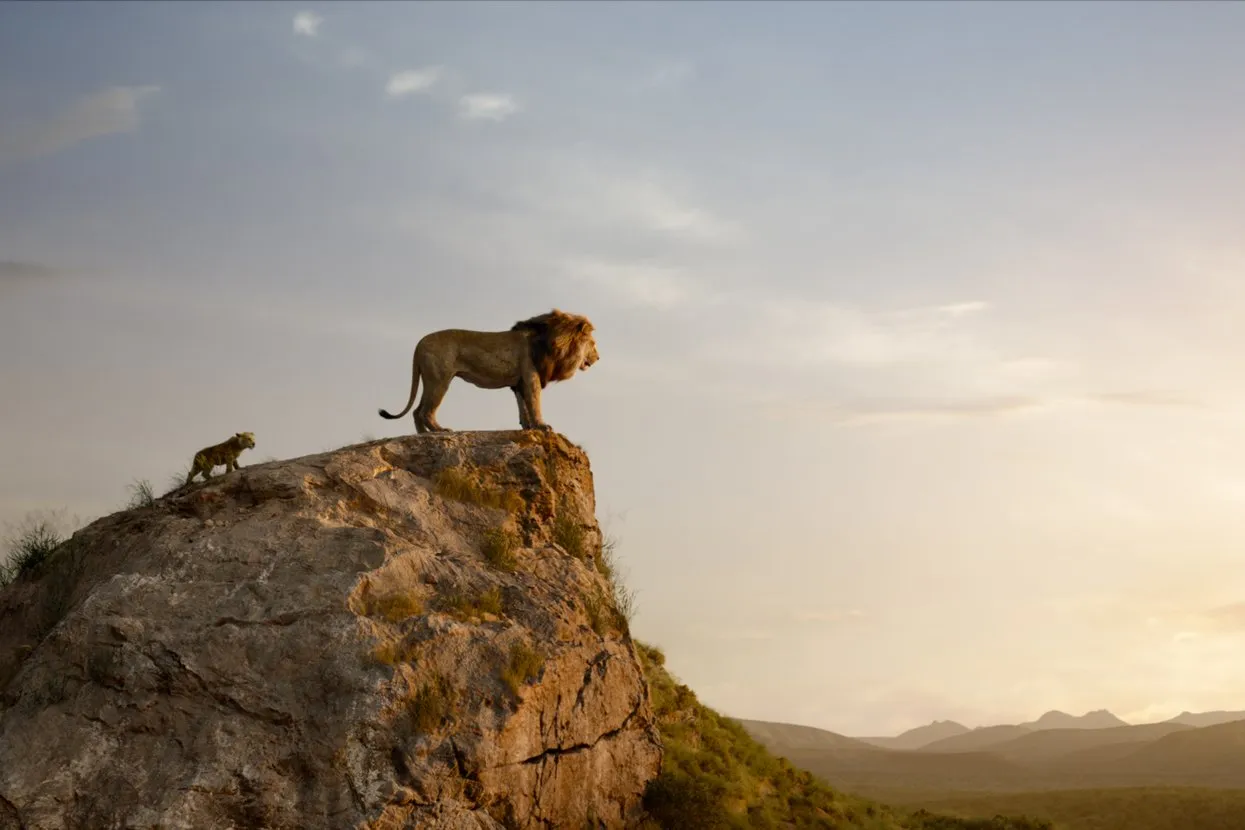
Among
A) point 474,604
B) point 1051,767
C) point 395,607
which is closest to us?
point 395,607

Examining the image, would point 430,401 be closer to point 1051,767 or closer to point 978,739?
point 1051,767

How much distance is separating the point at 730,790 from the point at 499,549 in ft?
18.1

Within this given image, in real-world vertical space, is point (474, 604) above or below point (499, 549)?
below

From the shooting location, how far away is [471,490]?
14828 mm

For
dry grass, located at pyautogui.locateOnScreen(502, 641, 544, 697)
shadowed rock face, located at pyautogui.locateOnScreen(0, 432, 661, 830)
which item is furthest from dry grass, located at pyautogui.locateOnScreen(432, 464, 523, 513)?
dry grass, located at pyautogui.locateOnScreen(502, 641, 544, 697)

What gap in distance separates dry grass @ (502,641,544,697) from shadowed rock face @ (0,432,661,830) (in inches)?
0.9

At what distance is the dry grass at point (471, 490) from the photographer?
14758 millimetres

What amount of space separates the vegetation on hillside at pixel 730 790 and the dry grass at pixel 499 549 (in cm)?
351

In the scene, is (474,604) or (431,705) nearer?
(431,705)

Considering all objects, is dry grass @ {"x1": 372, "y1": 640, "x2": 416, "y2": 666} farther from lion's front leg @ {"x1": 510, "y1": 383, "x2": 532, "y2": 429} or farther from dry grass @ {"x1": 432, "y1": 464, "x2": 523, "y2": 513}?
lion's front leg @ {"x1": 510, "y1": 383, "x2": 532, "y2": 429}

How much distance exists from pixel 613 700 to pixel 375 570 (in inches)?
141

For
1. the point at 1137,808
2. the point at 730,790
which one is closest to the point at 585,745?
the point at 730,790

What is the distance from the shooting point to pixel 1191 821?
3609 cm

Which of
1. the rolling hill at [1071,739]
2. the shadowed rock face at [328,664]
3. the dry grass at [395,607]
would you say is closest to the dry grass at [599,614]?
→ the shadowed rock face at [328,664]
